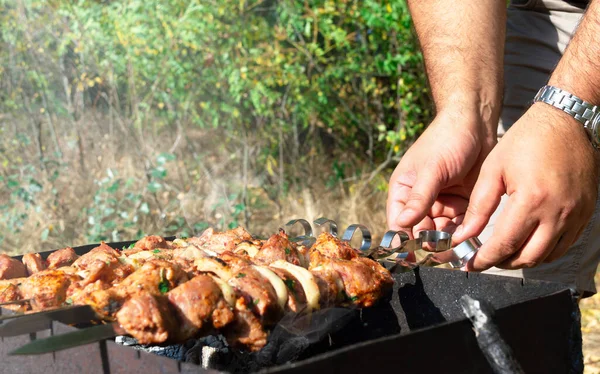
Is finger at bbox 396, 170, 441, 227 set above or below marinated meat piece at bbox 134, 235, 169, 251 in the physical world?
above

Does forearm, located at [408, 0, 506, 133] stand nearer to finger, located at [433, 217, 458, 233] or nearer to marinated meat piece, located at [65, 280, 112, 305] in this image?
finger, located at [433, 217, 458, 233]

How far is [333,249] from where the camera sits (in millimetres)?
2135

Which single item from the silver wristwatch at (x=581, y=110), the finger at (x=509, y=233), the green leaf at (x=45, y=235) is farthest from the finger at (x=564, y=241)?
the green leaf at (x=45, y=235)

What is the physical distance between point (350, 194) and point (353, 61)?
147 centimetres

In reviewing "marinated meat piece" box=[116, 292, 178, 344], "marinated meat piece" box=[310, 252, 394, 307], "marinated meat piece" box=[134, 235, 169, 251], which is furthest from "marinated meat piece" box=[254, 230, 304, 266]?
"marinated meat piece" box=[116, 292, 178, 344]

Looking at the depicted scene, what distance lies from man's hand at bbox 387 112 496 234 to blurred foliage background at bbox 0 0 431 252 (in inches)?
125

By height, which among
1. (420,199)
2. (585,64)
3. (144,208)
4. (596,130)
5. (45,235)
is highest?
(585,64)

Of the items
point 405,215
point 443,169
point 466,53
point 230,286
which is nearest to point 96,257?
point 230,286

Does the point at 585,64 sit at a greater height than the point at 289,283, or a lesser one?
greater

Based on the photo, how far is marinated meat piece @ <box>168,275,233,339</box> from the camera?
62.9 inches

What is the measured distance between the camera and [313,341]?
6.77ft

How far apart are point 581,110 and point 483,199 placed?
1.45 feet

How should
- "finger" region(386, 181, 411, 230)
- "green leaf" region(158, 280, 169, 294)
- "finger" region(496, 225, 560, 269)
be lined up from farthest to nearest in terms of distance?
1. "finger" region(386, 181, 411, 230)
2. "finger" region(496, 225, 560, 269)
3. "green leaf" region(158, 280, 169, 294)

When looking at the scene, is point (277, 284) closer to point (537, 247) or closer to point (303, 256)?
point (303, 256)
